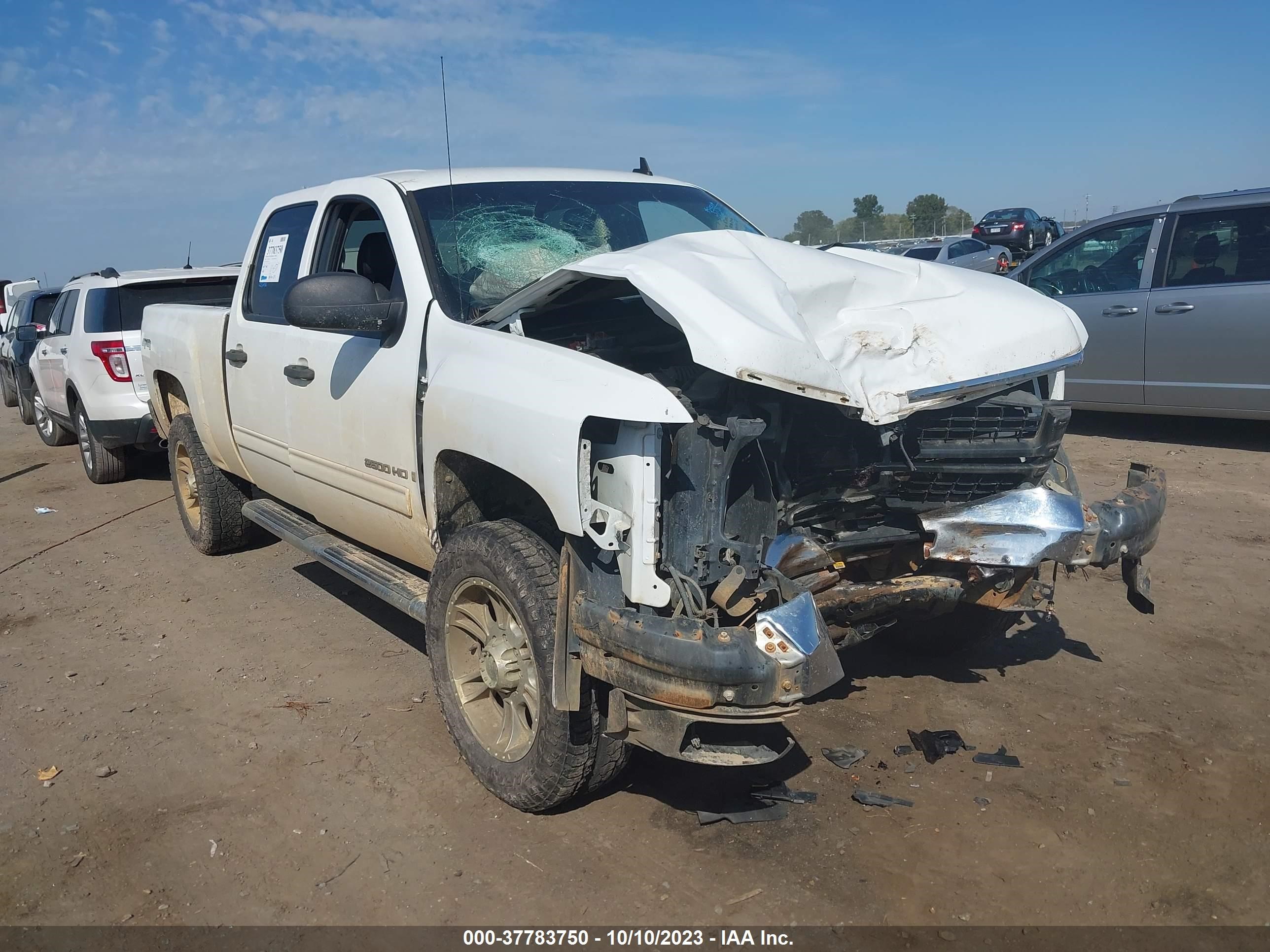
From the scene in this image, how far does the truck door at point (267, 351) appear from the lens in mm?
4613

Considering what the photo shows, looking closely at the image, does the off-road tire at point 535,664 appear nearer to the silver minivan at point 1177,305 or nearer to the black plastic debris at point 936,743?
the black plastic debris at point 936,743

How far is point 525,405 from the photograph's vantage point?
9.61ft

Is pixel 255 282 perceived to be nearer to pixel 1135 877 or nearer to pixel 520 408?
pixel 520 408

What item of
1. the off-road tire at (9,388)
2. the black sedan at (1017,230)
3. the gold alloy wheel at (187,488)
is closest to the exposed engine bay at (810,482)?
the gold alloy wheel at (187,488)

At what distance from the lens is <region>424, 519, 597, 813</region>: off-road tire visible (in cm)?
297

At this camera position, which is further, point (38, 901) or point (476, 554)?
point (476, 554)

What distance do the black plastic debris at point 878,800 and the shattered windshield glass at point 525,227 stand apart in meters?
2.13

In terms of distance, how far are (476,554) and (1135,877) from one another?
2197 mm

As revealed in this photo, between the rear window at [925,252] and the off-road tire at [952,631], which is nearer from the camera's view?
the off-road tire at [952,631]

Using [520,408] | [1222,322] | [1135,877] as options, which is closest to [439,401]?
[520,408]

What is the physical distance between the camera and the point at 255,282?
503cm

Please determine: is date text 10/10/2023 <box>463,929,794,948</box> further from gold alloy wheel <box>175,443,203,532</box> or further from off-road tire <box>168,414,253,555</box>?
gold alloy wheel <box>175,443,203,532</box>

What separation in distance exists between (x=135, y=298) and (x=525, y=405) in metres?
6.91

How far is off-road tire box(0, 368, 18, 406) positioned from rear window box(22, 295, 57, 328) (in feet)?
7.50
